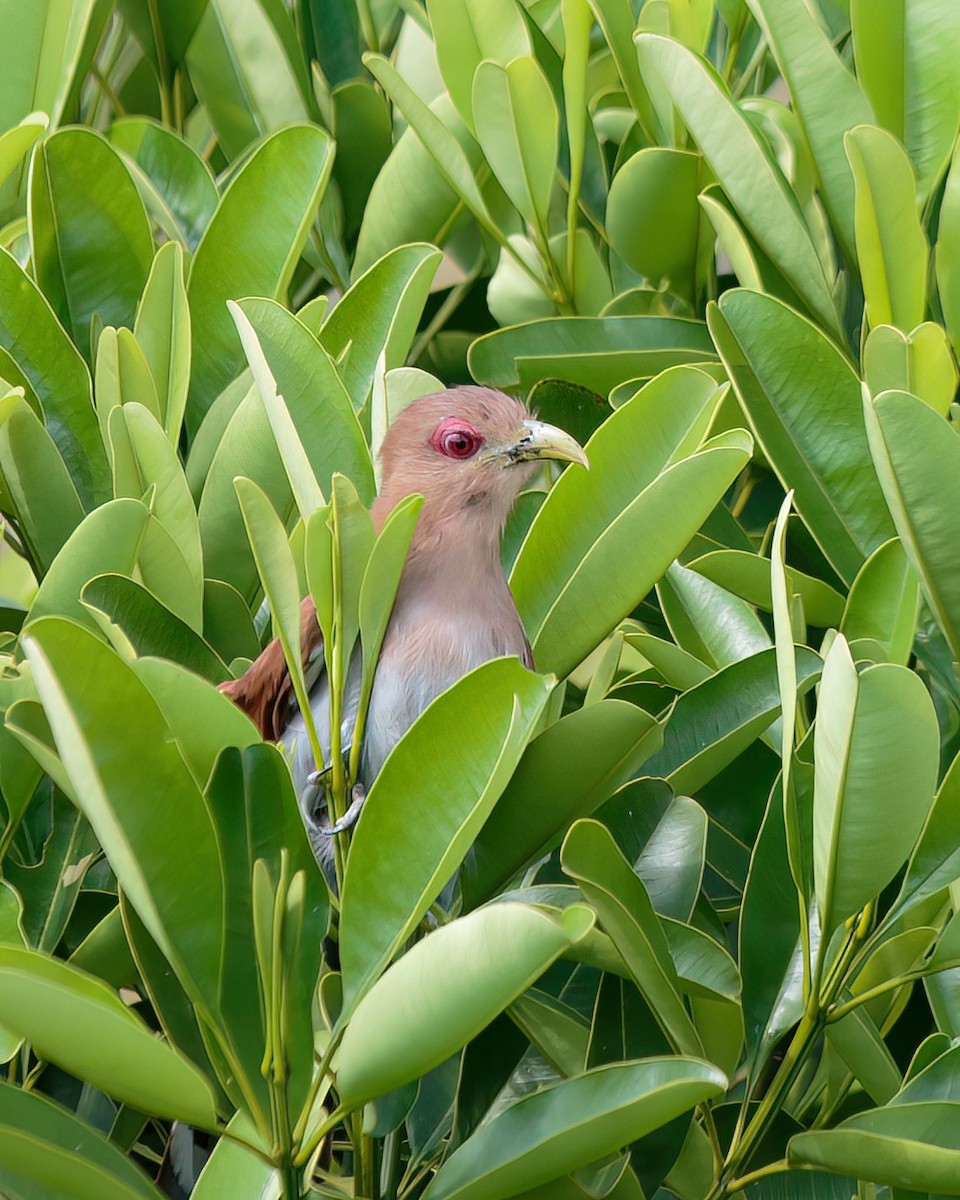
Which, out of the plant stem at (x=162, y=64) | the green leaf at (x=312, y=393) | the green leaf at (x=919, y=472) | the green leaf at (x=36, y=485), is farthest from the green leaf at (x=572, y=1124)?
the plant stem at (x=162, y=64)

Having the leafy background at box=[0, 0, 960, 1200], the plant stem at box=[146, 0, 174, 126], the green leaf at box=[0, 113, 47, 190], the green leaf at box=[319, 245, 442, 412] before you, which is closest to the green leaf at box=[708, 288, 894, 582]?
the leafy background at box=[0, 0, 960, 1200]

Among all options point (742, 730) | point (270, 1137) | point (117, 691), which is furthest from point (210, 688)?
point (742, 730)

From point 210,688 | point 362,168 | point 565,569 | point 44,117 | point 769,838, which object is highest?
point 44,117

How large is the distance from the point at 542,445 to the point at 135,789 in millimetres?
968

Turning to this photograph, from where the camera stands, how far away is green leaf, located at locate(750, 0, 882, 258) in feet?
5.02

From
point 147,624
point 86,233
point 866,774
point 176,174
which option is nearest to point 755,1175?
point 866,774

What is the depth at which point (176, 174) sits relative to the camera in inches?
75.3

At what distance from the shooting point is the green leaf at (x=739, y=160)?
58.1 inches

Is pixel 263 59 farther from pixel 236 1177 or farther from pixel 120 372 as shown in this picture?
pixel 236 1177

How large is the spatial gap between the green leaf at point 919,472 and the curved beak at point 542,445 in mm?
497

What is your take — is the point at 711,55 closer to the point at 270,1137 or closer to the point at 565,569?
the point at 565,569

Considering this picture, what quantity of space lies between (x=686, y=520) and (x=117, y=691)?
0.48 m

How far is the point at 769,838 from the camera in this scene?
1176 millimetres

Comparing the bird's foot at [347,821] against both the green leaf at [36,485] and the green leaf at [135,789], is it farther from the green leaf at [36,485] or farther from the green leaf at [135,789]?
the green leaf at [36,485]
